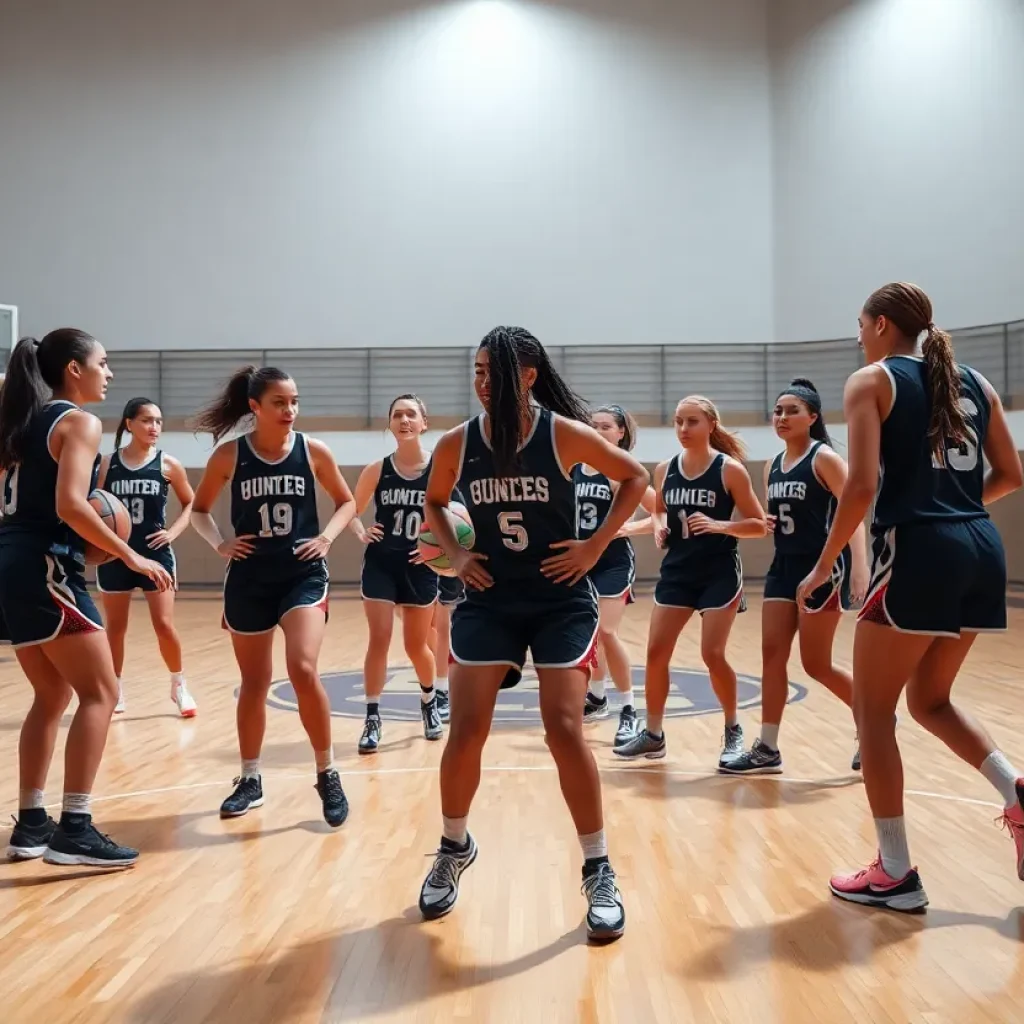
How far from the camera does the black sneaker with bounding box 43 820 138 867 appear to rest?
3.75 metres

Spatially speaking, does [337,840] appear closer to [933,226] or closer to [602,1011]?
[602,1011]

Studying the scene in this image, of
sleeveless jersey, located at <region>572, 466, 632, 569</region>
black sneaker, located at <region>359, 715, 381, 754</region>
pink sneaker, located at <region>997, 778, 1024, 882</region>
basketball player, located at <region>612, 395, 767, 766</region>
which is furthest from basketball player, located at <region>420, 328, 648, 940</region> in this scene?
sleeveless jersey, located at <region>572, 466, 632, 569</region>

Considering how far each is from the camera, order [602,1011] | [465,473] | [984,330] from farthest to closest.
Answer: [984,330]
[465,473]
[602,1011]

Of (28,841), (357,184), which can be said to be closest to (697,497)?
(28,841)

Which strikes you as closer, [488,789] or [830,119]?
[488,789]

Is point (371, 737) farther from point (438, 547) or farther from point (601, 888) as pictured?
point (601, 888)

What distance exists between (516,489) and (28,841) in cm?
217

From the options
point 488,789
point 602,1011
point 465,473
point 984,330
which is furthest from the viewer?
point 984,330

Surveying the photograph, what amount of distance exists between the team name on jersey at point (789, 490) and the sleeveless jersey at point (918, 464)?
170 centimetres

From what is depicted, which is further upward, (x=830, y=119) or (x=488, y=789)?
(x=830, y=119)

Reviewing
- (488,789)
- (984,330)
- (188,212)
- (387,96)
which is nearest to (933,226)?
(984,330)

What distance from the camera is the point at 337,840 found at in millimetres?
4102

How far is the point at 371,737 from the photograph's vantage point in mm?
5691

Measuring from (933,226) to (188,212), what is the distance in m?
11.2
